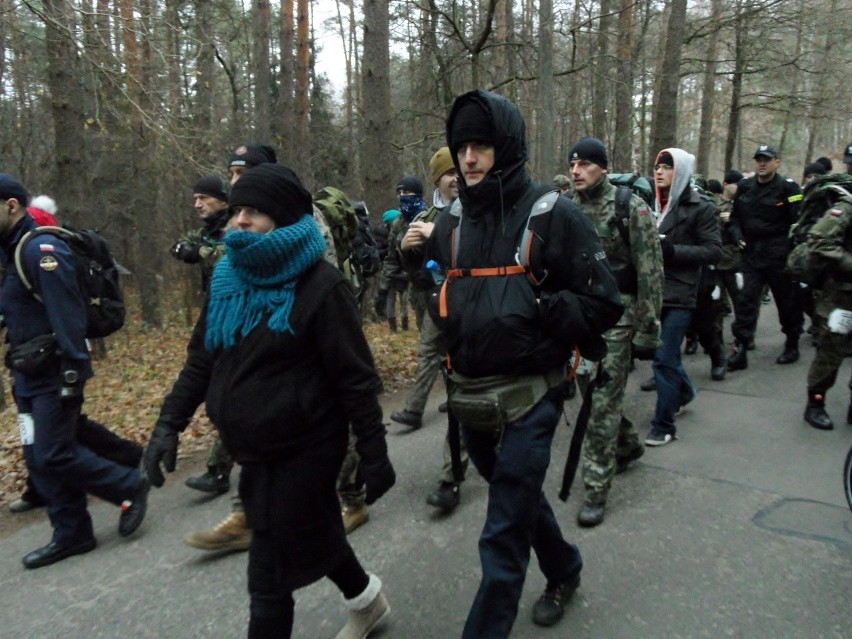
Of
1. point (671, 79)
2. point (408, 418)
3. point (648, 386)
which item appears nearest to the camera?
point (408, 418)

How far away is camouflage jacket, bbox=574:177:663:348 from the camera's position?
416 centimetres

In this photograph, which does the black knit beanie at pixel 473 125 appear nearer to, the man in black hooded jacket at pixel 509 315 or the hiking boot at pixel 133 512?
the man in black hooded jacket at pixel 509 315

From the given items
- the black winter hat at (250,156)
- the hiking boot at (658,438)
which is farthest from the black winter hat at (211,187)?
the hiking boot at (658,438)

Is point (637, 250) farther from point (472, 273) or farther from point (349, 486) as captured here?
point (349, 486)

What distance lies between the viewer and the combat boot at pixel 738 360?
7.48 metres

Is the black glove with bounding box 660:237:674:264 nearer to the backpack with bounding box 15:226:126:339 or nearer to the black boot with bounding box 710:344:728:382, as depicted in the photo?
the black boot with bounding box 710:344:728:382

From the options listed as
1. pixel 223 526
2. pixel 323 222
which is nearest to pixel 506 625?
pixel 223 526

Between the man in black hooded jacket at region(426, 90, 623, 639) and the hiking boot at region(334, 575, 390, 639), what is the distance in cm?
52

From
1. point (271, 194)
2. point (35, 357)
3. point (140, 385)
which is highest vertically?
point (271, 194)

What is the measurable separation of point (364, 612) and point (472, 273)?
154 centimetres

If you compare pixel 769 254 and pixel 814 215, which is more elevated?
pixel 814 215

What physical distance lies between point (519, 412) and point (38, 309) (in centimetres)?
295

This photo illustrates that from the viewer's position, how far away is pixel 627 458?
4852 mm

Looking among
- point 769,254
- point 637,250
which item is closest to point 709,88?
point 769,254
